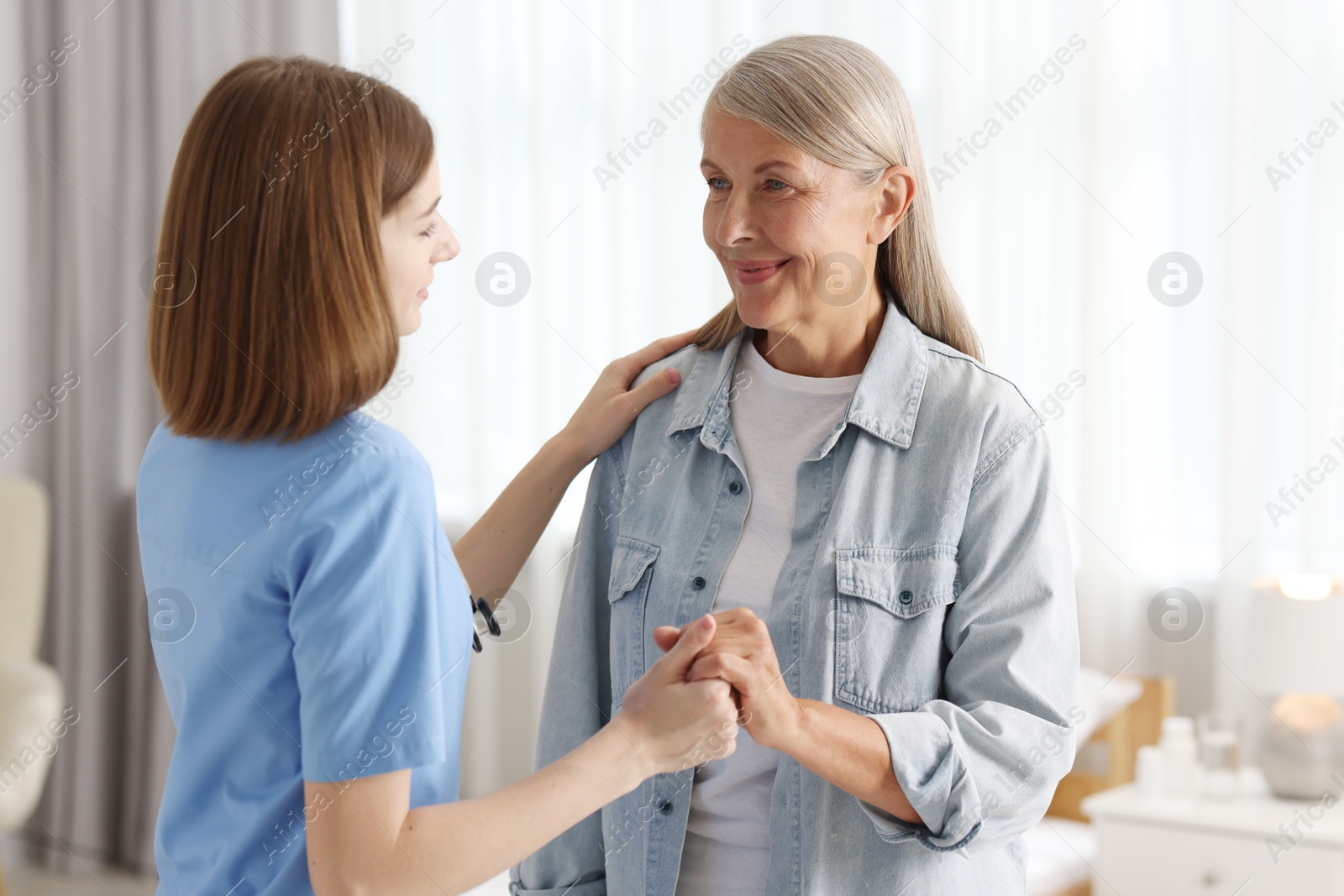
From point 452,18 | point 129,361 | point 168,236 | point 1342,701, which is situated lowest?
point 1342,701

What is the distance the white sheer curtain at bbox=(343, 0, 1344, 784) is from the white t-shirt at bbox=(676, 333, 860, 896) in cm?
156

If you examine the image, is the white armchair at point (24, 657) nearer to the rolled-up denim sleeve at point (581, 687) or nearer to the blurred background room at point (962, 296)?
the blurred background room at point (962, 296)

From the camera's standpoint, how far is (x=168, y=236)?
2.86 ft

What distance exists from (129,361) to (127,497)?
42cm

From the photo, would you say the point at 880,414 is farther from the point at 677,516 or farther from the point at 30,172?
the point at 30,172

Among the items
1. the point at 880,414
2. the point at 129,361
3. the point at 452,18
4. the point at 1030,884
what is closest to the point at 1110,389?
the point at 1030,884

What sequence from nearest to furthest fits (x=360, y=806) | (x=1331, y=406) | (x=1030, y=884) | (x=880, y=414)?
1. (x=360, y=806)
2. (x=880, y=414)
3. (x=1030, y=884)
4. (x=1331, y=406)

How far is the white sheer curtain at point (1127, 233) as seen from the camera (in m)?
2.43

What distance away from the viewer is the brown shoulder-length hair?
825 millimetres

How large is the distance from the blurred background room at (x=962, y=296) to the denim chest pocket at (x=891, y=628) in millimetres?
1420

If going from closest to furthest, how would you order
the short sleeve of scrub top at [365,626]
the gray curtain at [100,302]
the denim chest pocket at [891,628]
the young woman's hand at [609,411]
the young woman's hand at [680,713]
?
the short sleeve of scrub top at [365,626] < the young woman's hand at [680,713] < the denim chest pocket at [891,628] < the young woman's hand at [609,411] < the gray curtain at [100,302]

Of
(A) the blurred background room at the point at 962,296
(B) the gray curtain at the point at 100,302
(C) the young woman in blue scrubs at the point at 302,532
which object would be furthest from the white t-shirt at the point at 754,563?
(B) the gray curtain at the point at 100,302

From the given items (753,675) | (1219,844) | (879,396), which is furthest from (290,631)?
(1219,844)

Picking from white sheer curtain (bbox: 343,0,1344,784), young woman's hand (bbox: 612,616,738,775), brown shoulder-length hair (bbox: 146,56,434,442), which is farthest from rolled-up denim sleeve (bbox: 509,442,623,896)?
white sheer curtain (bbox: 343,0,1344,784)
